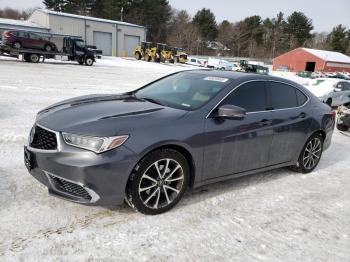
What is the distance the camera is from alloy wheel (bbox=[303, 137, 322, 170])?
548 centimetres

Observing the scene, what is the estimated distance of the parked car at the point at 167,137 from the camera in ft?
10.7

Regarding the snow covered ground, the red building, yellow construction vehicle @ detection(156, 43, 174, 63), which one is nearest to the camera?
the snow covered ground

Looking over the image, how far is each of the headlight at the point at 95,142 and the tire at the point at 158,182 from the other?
345mm

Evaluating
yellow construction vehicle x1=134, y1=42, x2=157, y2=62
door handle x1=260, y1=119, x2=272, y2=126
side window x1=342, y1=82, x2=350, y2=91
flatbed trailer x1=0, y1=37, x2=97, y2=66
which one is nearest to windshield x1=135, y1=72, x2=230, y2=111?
door handle x1=260, y1=119, x2=272, y2=126

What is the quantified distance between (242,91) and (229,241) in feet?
6.52

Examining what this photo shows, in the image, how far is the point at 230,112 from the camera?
3.90m

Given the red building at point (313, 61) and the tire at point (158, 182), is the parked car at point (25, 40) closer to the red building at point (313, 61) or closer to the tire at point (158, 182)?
the tire at point (158, 182)

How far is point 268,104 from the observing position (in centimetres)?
472

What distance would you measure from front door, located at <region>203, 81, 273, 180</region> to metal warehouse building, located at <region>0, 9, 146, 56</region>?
41.6m

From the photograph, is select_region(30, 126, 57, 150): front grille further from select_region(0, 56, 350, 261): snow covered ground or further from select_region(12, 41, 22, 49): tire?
select_region(12, 41, 22, 49): tire

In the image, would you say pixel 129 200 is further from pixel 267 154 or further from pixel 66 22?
pixel 66 22

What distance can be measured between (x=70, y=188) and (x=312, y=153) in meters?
3.99

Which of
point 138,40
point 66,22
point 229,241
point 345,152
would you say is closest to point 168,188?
point 229,241

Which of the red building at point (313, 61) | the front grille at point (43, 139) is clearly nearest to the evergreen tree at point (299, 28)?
the red building at point (313, 61)
